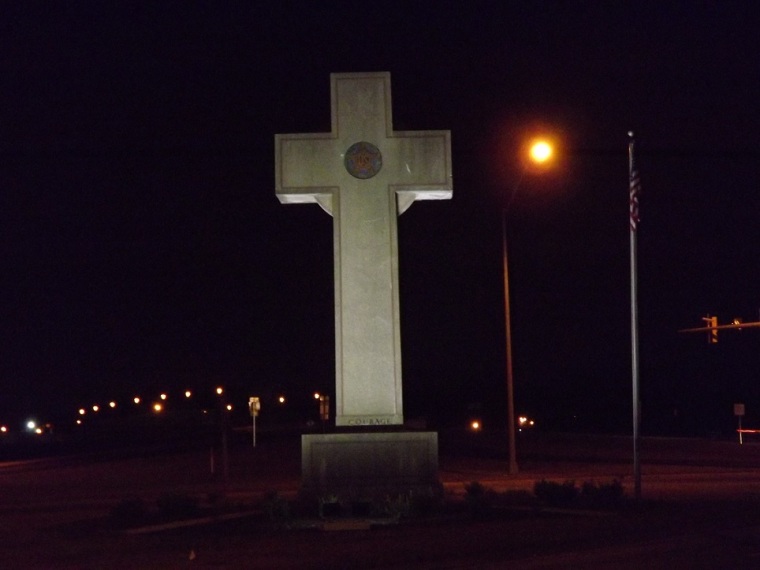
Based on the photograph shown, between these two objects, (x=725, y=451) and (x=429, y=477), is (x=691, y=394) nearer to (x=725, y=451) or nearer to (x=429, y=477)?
(x=725, y=451)

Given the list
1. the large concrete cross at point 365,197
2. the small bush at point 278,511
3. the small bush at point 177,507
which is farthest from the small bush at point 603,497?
the small bush at point 177,507

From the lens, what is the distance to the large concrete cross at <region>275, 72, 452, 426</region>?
19.2 m

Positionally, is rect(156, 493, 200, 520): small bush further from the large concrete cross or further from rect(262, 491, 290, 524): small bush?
the large concrete cross

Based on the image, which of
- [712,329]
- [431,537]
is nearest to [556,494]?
[431,537]

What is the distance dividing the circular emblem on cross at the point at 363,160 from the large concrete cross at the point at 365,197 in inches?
0.7

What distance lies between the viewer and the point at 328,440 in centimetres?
1881

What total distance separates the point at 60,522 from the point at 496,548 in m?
9.64

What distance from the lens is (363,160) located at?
19766mm

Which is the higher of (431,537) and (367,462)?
(367,462)

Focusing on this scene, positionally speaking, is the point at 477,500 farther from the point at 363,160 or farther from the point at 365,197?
the point at 363,160

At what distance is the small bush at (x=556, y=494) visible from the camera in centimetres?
1959

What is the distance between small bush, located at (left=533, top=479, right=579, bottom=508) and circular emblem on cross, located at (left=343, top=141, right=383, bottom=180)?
21.4ft

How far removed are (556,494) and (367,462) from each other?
11.7ft

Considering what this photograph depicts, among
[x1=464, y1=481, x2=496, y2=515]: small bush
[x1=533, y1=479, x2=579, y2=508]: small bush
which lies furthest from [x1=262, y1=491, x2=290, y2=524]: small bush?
[x1=533, y1=479, x2=579, y2=508]: small bush
